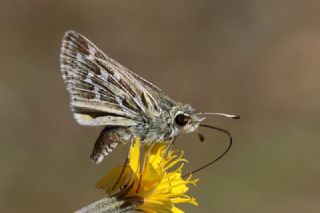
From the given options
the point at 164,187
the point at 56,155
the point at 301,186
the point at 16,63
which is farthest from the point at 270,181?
the point at 164,187

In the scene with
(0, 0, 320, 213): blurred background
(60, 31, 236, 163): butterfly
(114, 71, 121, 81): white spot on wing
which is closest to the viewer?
(60, 31, 236, 163): butterfly

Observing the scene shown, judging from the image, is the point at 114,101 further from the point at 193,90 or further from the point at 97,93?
the point at 193,90

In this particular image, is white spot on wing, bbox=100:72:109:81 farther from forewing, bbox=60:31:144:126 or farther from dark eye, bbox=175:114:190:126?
dark eye, bbox=175:114:190:126

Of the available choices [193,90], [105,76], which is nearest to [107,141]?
[105,76]

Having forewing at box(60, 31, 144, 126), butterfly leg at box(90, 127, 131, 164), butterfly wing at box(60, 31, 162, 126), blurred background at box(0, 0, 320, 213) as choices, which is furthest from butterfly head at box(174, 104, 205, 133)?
blurred background at box(0, 0, 320, 213)

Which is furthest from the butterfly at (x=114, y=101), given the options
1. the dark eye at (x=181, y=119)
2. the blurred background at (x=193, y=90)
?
the blurred background at (x=193, y=90)

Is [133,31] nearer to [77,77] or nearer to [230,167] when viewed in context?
[230,167]

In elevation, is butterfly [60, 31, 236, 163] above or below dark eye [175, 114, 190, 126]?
above
